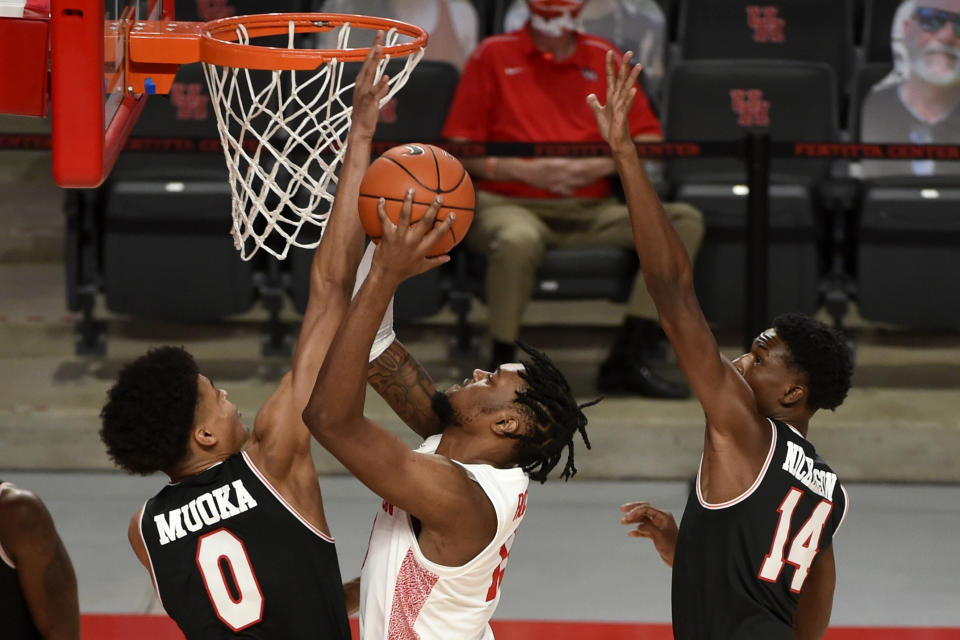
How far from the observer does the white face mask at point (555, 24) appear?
5.86 metres

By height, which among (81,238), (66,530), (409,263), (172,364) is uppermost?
(409,263)

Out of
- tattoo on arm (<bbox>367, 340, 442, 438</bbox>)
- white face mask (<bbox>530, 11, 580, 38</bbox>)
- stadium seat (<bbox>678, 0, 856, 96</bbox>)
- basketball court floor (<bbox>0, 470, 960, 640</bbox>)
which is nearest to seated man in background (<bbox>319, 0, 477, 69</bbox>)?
white face mask (<bbox>530, 11, 580, 38</bbox>)

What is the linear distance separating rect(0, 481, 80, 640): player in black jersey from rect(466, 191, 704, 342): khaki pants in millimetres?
2645

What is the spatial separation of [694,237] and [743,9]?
1.86 meters

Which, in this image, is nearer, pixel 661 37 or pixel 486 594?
pixel 486 594

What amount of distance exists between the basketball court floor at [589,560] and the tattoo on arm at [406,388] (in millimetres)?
1411

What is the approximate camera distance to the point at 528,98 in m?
5.92

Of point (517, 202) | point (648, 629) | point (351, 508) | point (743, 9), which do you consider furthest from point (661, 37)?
point (648, 629)

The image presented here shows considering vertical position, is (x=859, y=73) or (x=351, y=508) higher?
(x=859, y=73)

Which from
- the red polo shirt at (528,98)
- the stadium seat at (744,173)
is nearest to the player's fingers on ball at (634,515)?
the stadium seat at (744,173)

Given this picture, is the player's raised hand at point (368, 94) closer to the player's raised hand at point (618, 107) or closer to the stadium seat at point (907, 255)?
the player's raised hand at point (618, 107)

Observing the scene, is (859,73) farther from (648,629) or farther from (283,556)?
(283,556)

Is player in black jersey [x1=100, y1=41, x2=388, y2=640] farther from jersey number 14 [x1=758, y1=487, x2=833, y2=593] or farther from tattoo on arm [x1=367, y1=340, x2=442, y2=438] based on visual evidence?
jersey number 14 [x1=758, y1=487, x2=833, y2=593]

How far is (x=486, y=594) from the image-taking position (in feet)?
8.84
